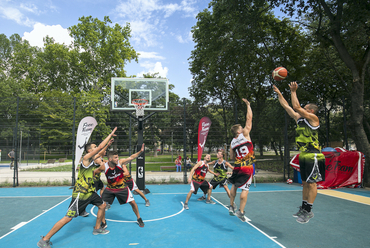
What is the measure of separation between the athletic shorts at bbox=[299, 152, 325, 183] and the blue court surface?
1.30 meters

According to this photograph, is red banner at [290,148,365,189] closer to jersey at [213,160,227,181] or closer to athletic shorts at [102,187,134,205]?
jersey at [213,160,227,181]

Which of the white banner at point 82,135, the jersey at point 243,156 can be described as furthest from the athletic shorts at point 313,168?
the white banner at point 82,135

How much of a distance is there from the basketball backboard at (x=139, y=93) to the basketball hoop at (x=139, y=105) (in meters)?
0.13

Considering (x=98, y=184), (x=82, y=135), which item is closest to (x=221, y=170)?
(x=98, y=184)

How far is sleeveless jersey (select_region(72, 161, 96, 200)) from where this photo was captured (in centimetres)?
421

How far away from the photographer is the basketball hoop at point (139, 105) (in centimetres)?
886

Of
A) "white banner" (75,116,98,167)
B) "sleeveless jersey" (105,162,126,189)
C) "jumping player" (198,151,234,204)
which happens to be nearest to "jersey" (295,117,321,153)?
"jumping player" (198,151,234,204)

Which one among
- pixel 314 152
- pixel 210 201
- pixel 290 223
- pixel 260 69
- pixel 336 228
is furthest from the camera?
pixel 260 69

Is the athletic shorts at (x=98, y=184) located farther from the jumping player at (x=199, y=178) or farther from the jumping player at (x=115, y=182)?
the jumping player at (x=199, y=178)

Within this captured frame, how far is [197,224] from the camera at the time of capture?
5.00 meters

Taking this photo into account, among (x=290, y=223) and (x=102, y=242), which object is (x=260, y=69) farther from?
(x=102, y=242)

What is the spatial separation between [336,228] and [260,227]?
5.41 feet

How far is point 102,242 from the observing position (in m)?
4.07

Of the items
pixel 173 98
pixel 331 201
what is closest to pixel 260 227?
pixel 331 201
